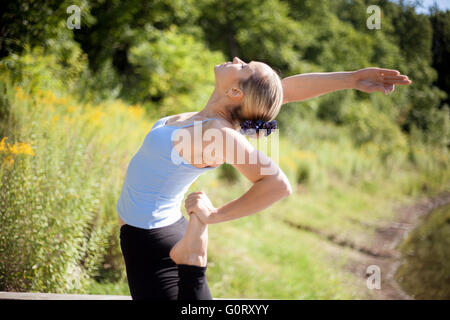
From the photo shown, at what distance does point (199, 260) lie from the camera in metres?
1.39

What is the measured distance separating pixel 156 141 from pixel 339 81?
1.01 m

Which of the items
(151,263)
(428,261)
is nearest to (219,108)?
(151,263)

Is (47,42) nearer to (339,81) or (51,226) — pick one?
(51,226)

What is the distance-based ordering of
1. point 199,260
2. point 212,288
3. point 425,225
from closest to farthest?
point 199,260
point 212,288
point 425,225

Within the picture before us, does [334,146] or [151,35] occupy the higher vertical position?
[151,35]

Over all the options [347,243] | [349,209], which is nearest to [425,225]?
[349,209]

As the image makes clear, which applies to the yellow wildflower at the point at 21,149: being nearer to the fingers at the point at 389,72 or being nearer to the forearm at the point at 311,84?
the forearm at the point at 311,84

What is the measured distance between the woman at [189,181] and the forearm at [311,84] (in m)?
0.42

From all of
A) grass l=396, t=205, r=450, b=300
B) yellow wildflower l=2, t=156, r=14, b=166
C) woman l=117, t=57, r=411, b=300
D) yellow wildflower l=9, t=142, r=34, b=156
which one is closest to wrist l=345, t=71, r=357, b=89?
woman l=117, t=57, r=411, b=300

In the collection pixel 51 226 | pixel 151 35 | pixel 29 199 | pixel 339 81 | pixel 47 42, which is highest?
pixel 151 35

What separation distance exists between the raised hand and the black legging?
3.81 feet

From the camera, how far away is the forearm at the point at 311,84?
6.02ft

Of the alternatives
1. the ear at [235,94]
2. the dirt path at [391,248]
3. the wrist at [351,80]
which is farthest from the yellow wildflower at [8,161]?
the dirt path at [391,248]

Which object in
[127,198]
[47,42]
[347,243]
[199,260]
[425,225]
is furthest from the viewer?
[425,225]
